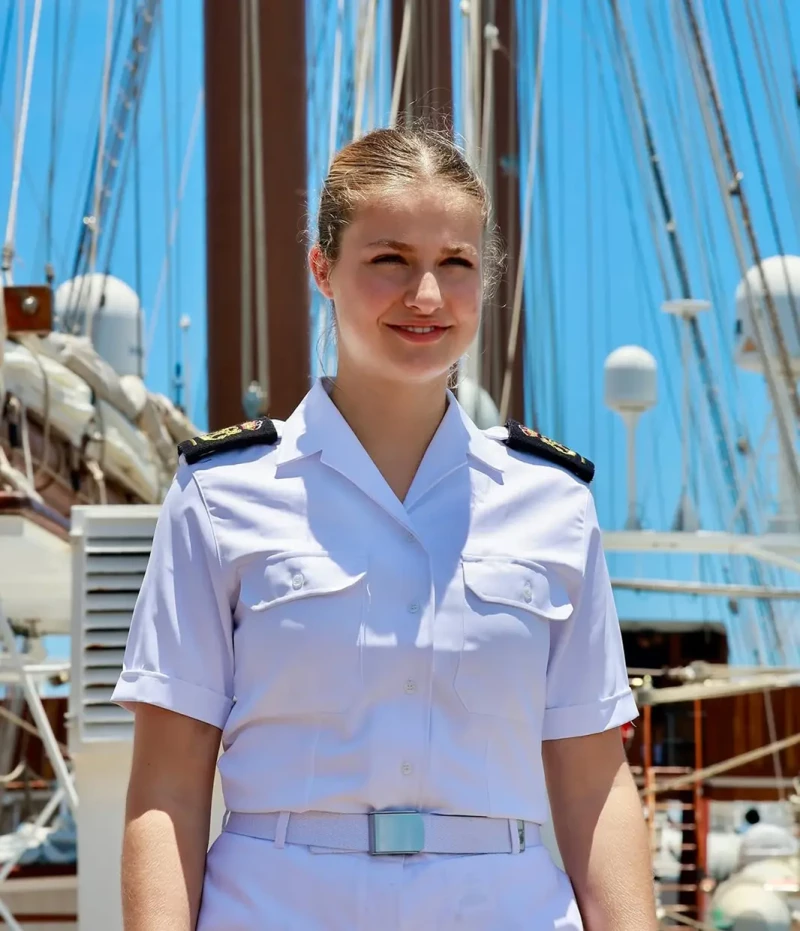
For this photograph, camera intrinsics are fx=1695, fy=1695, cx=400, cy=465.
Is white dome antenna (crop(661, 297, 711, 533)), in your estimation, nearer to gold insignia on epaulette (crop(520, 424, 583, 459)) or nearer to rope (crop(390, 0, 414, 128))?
rope (crop(390, 0, 414, 128))

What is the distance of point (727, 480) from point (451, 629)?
13.0 meters

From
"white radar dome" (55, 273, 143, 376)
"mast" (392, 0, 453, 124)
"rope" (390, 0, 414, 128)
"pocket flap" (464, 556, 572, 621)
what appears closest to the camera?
"pocket flap" (464, 556, 572, 621)

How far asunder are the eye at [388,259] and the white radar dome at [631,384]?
29.8ft

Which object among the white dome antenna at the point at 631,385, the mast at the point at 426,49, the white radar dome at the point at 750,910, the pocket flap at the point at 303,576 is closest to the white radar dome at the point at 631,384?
the white dome antenna at the point at 631,385

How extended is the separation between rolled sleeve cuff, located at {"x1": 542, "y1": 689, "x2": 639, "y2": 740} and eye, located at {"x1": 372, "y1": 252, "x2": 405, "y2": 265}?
20.6 inches

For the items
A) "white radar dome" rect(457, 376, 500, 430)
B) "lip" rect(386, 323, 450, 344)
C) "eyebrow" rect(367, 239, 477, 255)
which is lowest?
"lip" rect(386, 323, 450, 344)

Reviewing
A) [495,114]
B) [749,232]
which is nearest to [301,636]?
[749,232]

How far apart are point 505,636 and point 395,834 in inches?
9.4

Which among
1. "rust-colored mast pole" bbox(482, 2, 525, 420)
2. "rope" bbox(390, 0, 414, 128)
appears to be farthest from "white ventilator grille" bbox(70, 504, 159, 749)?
"rust-colored mast pole" bbox(482, 2, 525, 420)

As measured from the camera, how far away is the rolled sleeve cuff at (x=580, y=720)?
188cm

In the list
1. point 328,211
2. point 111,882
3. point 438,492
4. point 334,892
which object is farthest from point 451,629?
point 111,882

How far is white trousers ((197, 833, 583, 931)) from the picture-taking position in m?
1.71

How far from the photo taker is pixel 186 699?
1785mm

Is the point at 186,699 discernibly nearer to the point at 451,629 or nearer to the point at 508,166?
the point at 451,629
